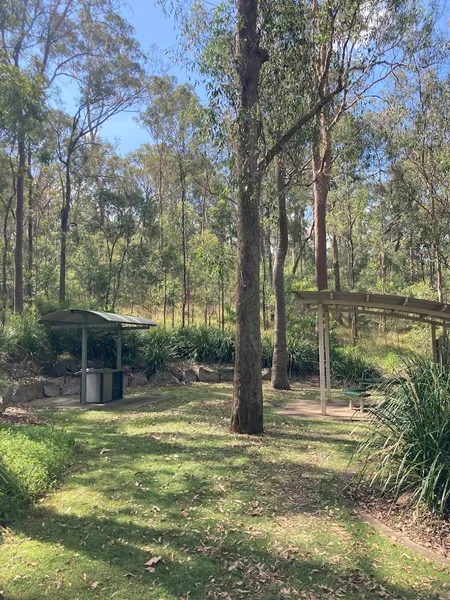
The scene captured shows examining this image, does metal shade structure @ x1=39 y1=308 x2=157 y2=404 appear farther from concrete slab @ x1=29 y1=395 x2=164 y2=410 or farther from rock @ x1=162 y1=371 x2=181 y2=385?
rock @ x1=162 y1=371 x2=181 y2=385

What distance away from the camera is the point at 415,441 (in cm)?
461

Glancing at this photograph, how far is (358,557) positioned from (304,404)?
7.12m

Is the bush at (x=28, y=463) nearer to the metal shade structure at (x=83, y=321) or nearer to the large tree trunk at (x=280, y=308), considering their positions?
the metal shade structure at (x=83, y=321)

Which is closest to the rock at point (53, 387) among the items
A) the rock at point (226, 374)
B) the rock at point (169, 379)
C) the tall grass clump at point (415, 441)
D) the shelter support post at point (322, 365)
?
the rock at point (169, 379)

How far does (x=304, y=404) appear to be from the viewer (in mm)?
10805

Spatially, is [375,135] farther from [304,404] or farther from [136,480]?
[136,480]

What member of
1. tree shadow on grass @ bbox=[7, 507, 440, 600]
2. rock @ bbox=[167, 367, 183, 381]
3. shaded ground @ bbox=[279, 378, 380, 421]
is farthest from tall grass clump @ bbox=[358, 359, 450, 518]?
rock @ bbox=[167, 367, 183, 381]

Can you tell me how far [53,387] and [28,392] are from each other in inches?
33.1

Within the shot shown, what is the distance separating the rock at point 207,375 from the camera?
1429 centimetres

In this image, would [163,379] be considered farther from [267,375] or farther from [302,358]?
[302,358]

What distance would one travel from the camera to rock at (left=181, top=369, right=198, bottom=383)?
14.1m

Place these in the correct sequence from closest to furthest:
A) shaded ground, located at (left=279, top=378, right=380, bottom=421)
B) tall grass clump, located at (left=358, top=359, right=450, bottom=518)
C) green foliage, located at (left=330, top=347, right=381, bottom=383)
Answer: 1. tall grass clump, located at (left=358, top=359, right=450, bottom=518)
2. shaded ground, located at (left=279, top=378, right=380, bottom=421)
3. green foliage, located at (left=330, top=347, right=381, bottom=383)

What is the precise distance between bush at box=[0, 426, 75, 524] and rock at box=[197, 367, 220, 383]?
24.6 feet

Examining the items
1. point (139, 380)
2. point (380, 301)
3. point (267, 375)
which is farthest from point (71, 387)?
point (380, 301)
